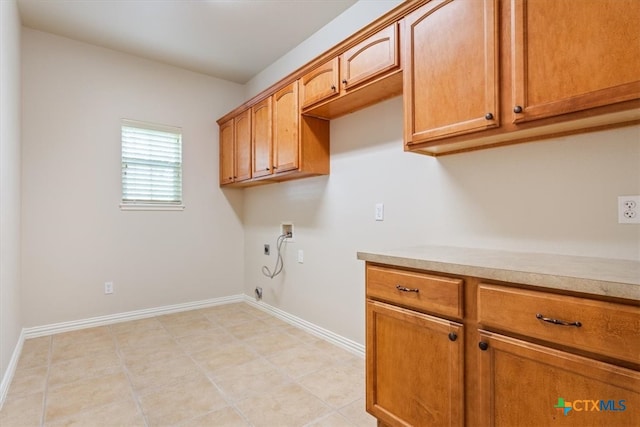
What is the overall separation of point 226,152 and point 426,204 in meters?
2.66

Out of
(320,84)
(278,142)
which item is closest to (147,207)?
(278,142)

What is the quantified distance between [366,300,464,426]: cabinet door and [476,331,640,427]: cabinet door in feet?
0.36

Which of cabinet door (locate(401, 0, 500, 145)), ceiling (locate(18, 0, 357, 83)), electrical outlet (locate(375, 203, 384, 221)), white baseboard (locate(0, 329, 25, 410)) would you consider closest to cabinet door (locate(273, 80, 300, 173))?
ceiling (locate(18, 0, 357, 83))

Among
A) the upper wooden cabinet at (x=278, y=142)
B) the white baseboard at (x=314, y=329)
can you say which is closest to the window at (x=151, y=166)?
the upper wooden cabinet at (x=278, y=142)

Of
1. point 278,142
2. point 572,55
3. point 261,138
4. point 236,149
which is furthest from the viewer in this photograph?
point 236,149

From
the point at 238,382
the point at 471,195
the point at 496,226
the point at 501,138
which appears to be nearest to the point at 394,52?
the point at 501,138

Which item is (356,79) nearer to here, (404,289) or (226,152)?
(404,289)

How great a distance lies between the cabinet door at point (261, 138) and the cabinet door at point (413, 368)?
76.5 inches

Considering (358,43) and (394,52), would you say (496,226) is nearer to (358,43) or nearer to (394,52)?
(394,52)

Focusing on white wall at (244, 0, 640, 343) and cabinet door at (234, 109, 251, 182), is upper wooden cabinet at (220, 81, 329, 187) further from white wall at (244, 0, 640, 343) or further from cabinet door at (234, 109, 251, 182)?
white wall at (244, 0, 640, 343)

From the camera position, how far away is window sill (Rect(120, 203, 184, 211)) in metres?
3.50

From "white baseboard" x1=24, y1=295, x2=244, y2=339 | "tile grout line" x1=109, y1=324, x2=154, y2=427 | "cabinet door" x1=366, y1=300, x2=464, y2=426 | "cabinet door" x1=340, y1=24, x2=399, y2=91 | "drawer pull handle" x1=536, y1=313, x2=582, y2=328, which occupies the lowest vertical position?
"tile grout line" x1=109, y1=324, x2=154, y2=427

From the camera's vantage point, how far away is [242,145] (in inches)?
141

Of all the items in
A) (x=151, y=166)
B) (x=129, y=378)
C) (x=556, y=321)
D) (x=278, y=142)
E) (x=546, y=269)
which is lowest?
(x=129, y=378)
